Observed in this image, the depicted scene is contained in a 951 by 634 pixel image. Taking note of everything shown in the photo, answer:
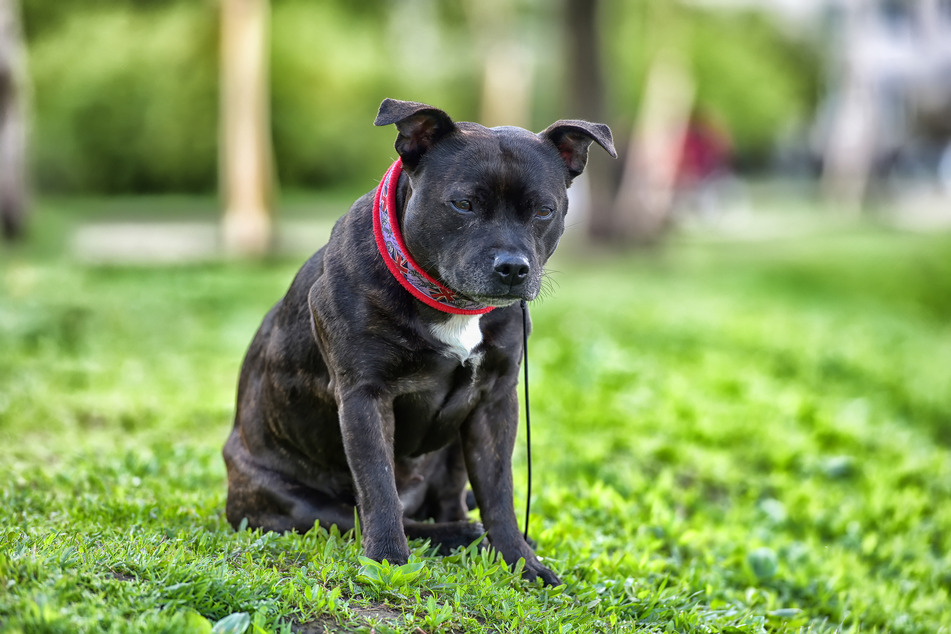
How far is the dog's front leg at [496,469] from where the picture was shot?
4266 millimetres

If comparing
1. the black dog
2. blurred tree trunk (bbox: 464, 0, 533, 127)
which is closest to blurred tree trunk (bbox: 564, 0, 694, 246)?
blurred tree trunk (bbox: 464, 0, 533, 127)

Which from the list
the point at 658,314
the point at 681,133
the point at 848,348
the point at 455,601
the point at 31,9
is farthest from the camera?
the point at 31,9

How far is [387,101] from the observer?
13.4 ft

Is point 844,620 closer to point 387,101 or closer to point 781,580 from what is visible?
point 781,580

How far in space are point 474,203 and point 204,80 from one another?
2584 cm

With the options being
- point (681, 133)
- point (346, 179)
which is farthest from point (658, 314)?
point (346, 179)

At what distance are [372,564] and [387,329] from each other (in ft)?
2.81

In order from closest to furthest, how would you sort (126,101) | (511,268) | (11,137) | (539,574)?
(511,268)
(539,574)
(11,137)
(126,101)

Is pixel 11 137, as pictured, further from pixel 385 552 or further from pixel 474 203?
pixel 385 552

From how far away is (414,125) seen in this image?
4.06 m

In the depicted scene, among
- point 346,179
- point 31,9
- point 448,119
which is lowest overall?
point 346,179

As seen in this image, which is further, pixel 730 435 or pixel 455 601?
pixel 730 435

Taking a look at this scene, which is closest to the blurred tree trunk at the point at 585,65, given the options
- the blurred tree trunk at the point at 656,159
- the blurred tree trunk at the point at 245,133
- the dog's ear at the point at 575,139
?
the blurred tree trunk at the point at 656,159

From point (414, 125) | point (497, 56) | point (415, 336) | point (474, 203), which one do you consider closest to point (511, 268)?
point (474, 203)
